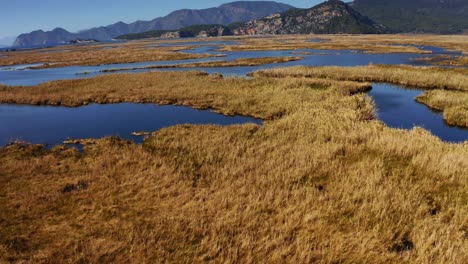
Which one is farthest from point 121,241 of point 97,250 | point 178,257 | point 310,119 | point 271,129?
point 310,119

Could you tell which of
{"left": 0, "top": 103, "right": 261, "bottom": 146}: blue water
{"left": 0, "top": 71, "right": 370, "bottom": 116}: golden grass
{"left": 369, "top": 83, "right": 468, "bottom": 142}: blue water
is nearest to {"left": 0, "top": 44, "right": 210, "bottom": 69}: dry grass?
{"left": 0, "top": 71, "right": 370, "bottom": 116}: golden grass

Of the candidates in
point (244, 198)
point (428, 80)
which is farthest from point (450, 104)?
point (244, 198)

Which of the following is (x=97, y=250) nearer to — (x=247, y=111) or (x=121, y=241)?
(x=121, y=241)

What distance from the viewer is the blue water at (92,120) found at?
25.6 meters

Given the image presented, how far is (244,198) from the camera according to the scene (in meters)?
11.8

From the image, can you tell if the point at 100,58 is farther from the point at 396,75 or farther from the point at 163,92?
the point at 396,75

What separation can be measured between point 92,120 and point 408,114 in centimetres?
3180

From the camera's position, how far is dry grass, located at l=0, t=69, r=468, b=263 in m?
8.77

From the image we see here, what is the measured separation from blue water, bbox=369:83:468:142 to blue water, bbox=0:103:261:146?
1345 cm

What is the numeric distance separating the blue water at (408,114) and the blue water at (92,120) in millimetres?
13450

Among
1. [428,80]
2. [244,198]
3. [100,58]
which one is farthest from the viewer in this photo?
[100,58]

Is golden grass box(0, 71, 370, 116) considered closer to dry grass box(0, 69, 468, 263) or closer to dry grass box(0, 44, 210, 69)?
dry grass box(0, 69, 468, 263)

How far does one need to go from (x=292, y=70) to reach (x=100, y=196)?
46669mm

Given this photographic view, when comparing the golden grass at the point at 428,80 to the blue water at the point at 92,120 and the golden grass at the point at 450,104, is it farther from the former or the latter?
the blue water at the point at 92,120
